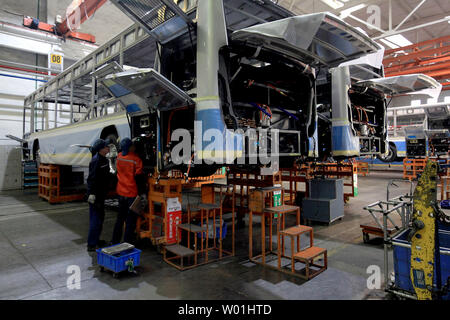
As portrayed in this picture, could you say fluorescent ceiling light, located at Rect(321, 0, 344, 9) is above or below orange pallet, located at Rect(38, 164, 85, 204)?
above

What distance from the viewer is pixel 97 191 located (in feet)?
14.0

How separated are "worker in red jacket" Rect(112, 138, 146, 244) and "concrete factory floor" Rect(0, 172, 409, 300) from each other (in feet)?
1.47

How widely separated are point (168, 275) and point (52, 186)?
6677 millimetres

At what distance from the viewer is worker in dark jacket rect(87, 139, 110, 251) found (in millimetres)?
4227

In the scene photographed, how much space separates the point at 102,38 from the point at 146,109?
13157mm

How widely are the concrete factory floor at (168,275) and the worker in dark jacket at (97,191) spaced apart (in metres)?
0.30

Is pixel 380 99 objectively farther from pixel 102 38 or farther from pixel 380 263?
pixel 102 38

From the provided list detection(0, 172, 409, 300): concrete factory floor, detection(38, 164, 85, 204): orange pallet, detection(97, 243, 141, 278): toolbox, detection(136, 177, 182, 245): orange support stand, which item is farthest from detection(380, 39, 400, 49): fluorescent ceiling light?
detection(97, 243, 141, 278): toolbox

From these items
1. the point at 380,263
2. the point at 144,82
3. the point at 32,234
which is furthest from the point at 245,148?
the point at 32,234

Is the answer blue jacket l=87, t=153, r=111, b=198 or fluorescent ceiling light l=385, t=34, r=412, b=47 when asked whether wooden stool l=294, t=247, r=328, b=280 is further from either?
fluorescent ceiling light l=385, t=34, r=412, b=47

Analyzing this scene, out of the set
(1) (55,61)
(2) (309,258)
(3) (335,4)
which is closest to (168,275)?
(2) (309,258)

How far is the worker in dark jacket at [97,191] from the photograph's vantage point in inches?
166

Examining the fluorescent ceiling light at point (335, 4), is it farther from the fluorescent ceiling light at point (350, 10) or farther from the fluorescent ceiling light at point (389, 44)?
the fluorescent ceiling light at point (389, 44)

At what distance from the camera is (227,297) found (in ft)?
9.10
